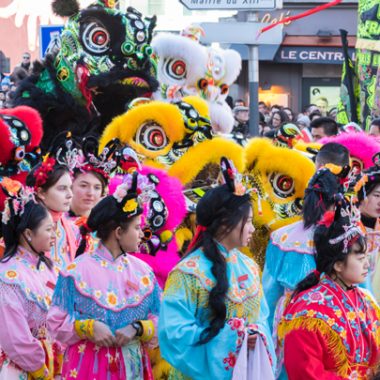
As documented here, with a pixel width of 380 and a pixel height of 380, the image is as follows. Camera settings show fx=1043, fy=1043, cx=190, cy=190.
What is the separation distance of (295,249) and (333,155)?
104 cm

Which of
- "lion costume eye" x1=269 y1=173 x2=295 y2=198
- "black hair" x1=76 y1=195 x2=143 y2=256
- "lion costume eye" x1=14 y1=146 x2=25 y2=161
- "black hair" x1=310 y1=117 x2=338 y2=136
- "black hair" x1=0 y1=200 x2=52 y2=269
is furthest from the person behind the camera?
"black hair" x1=310 y1=117 x2=338 y2=136

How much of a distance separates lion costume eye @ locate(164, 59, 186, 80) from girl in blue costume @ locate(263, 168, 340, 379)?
3176mm

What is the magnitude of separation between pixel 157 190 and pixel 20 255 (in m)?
0.95

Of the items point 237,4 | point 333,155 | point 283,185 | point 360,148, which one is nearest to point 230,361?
point 333,155

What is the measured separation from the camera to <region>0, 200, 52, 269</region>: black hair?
203 inches

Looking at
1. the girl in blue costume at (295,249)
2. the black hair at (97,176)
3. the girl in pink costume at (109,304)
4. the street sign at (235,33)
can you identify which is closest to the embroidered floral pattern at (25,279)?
the girl in pink costume at (109,304)

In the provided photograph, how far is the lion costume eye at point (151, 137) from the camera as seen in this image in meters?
6.74

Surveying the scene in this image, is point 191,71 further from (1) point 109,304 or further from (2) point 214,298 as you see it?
(2) point 214,298

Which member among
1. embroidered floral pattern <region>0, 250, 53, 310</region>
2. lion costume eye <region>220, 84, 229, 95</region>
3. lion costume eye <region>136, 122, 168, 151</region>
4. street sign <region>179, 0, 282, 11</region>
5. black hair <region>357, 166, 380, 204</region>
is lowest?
embroidered floral pattern <region>0, 250, 53, 310</region>

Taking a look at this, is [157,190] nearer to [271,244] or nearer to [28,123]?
[271,244]

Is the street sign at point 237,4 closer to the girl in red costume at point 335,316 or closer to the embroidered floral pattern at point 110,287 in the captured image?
the embroidered floral pattern at point 110,287

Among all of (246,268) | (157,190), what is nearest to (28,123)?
(157,190)

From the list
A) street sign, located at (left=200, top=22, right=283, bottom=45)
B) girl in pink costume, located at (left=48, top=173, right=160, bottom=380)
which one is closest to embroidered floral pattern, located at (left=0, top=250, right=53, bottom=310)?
girl in pink costume, located at (left=48, top=173, right=160, bottom=380)

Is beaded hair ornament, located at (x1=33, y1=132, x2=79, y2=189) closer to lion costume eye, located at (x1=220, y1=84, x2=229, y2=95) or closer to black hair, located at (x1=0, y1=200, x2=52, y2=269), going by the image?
black hair, located at (x1=0, y1=200, x2=52, y2=269)
